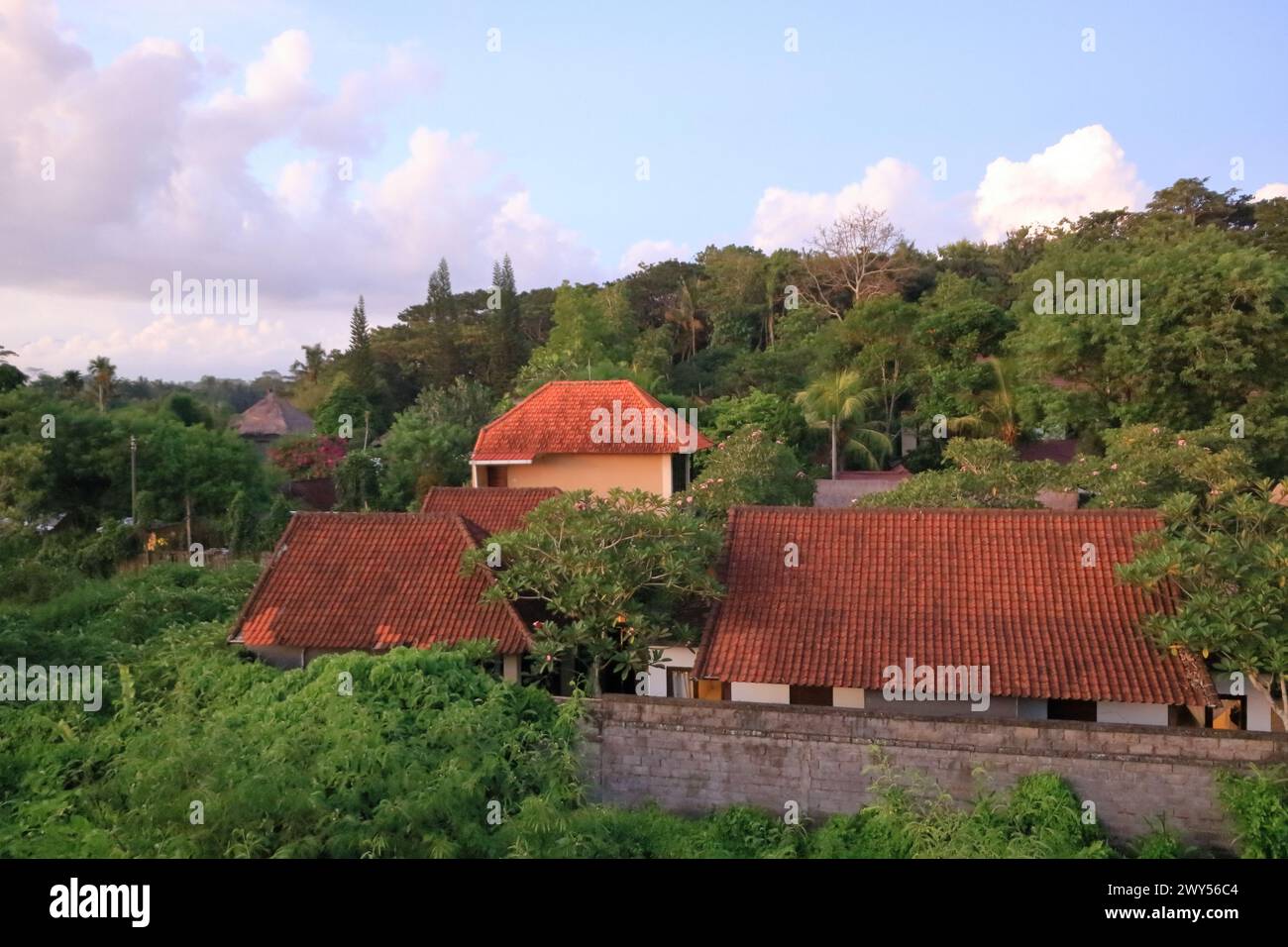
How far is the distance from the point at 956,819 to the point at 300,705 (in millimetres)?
6894

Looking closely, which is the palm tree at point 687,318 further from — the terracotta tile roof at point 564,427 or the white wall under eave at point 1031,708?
the white wall under eave at point 1031,708

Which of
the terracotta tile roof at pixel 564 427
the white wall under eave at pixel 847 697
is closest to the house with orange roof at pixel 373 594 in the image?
the white wall under eave at pixel 847 697

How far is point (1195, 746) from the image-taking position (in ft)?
29.6

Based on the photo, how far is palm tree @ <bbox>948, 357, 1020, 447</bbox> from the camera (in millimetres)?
28938

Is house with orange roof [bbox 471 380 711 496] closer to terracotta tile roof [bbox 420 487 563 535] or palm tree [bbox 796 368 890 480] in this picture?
terracotta tile roof [bbox 420 487 563 535]

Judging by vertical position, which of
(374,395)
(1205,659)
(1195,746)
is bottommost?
(1195,746)

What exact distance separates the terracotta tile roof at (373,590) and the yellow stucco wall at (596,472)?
890cm

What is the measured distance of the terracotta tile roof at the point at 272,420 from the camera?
48438 millimetres

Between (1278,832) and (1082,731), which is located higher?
(1082,731)

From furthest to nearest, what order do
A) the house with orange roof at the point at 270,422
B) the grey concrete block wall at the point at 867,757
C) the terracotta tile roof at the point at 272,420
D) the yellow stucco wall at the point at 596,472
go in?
the terracotta tile roof at the point at 272,420, the house with orange roof at the point at 270,422, the yellow stucco wall at the point at 596,472, the grey concrete block wall at the point at 867,757

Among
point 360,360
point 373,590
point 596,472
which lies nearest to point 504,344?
point 360,360

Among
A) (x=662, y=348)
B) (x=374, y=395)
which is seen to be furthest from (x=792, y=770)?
(x=374, y=395)

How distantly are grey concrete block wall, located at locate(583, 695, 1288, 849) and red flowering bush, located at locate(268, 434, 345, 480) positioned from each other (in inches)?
1031
